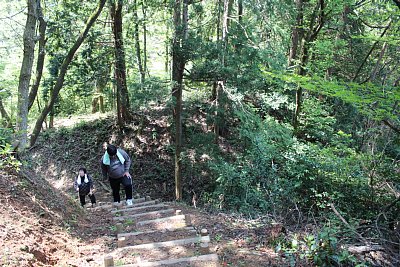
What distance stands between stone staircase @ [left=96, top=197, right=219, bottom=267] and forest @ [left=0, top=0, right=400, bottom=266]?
1.21 m

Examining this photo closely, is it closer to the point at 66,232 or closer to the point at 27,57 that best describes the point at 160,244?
the point at 66,232

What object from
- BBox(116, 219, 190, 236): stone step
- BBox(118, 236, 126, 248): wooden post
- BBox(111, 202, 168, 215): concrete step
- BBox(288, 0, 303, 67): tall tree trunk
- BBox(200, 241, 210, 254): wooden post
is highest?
BBox(288, 0, 303, 67): tall tree trunk

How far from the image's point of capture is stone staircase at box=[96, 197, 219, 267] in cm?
422

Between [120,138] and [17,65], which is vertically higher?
[17,65]

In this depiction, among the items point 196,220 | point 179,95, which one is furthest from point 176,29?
point 196,220

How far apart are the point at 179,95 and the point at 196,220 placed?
5.63 meters

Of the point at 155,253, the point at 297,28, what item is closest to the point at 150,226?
the point at 155,253

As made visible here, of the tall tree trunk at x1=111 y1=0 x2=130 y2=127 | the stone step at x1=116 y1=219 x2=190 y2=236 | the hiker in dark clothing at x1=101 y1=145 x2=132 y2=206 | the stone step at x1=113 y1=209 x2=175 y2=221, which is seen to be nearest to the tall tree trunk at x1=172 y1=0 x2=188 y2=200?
the tall tree trunk at x1=111 y1=0 x2=130 y2=127

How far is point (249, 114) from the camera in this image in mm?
10477

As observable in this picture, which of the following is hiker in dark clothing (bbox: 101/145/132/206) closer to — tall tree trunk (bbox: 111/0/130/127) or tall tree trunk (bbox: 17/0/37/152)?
tall tree trunk (bbox: 17/0/37/152)

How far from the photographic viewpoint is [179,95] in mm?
11211

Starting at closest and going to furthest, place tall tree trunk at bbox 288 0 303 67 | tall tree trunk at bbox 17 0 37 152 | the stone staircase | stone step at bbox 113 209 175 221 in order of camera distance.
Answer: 1. the stone staircase
2. stone step at bbox 113 209 175 221
3. tall tree trunk at bbox 17 0 37 152
4. tall tree trunk at bbox 288 0 303 67

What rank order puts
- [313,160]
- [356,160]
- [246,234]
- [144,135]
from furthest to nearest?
1. [144,135]
2. [313,160]
3. [356,160]
4. [246,234]

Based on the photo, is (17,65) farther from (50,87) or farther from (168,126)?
(168,126)
